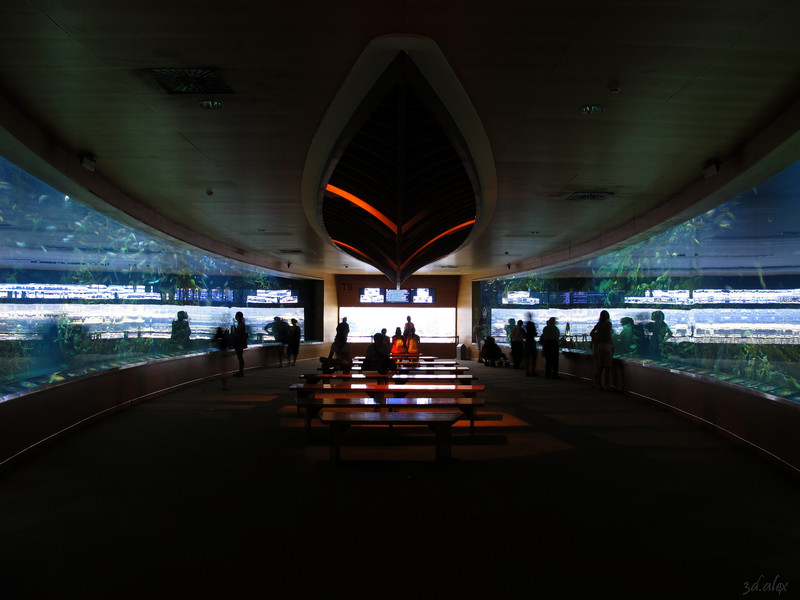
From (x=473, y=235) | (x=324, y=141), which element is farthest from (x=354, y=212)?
(x=324, y=141)

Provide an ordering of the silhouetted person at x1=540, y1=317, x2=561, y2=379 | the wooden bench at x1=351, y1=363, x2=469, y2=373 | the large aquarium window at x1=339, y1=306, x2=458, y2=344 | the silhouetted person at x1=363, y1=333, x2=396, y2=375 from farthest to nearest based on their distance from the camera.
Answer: the large aquarium window at x1=339, y1=306, x2=458, y2=344 → the silhouetted person at x1=540, y1=317, x2=561, y2=379 → the wooden bench at x1=351, y1=363, x2=469, y2=373 → the silhouetted person at x1=363, y1=333, x2=396, y2=375

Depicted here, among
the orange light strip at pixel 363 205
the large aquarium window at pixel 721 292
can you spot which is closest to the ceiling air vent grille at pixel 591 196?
the large aquarium window at pixel 721 292

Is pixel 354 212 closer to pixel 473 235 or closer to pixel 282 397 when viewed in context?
pixel 473 235

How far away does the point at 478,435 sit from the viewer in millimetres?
7637

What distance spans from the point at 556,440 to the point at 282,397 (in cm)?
583

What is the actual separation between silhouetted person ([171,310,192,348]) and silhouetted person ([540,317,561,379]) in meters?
8.41

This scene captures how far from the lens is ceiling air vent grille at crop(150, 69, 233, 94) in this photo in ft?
15.6

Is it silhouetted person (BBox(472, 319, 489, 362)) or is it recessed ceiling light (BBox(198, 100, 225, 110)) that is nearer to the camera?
recessed ceiling light (BBox(198, 100, 225, 110))

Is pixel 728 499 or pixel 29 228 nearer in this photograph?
pixel 728 499

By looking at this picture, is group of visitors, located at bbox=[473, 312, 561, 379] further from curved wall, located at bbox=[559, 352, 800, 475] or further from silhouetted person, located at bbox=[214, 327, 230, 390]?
silhouetted person, located at bbox=[214, 327, 230, 390]

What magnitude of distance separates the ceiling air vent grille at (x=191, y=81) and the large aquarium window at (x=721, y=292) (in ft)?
17.7

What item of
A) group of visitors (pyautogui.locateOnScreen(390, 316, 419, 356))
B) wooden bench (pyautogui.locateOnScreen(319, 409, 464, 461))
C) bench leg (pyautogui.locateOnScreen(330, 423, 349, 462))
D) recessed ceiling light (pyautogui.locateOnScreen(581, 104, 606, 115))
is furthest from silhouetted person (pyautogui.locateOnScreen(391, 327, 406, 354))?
recessed ceiling light (pyautogui.locateOnScreen(581, 104, 606, 115))

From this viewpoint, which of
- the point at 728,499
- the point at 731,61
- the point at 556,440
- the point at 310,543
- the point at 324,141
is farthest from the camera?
the point at 556,440

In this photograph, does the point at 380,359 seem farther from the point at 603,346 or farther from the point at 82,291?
the point at 603,346
